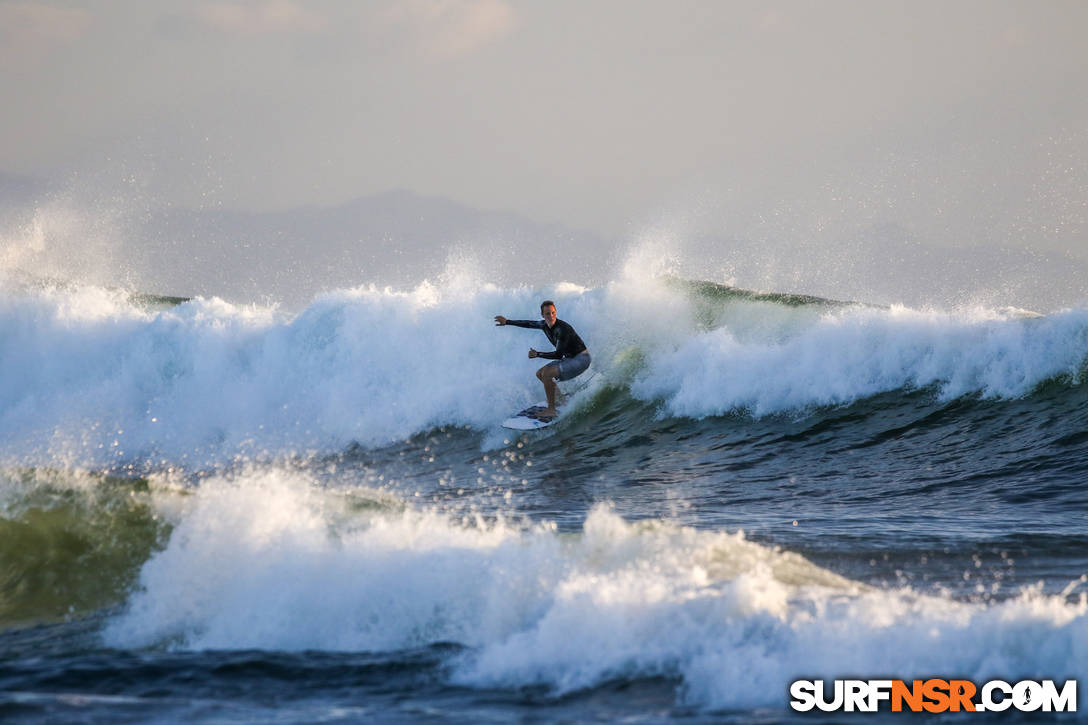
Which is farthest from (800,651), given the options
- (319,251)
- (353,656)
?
(319,251)

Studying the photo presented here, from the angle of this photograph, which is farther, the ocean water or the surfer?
the surfer

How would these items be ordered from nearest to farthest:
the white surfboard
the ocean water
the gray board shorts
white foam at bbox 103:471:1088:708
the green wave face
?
white foam at bbox 103:471:1088:708 < the ocean water < the green wave face < the gray board shorts < the white surfboard

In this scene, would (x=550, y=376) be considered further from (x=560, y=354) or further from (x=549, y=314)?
(x=549, y=314)

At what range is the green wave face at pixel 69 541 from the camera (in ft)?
24.6

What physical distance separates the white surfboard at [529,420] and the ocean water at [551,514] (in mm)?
262

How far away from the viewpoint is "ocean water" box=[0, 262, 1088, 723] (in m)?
5.30

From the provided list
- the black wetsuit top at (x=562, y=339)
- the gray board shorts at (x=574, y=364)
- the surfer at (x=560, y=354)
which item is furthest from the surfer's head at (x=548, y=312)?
the gray board shorts at (x=574, y=364)

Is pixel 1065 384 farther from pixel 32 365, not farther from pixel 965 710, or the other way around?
pixel 32 365

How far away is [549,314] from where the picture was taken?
14297 mm

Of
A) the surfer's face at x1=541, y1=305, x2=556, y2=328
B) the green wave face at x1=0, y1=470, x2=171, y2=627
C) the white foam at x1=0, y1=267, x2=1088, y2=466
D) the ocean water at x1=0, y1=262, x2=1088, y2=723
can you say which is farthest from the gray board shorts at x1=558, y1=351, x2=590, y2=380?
the green wave face at x1=0, y1=470, x2=171, y2=627

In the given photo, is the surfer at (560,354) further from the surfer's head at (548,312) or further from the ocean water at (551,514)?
the ocean water at (551,514)

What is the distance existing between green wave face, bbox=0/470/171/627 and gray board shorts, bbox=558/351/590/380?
734cm

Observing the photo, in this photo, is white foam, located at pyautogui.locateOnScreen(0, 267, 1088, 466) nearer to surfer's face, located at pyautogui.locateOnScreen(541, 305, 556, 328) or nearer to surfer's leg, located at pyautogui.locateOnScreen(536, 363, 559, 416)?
surfer's leg, located at pyautogui.locateOnScreen(536, 363, 559, 416)

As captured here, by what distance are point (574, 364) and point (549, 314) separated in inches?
38.6
